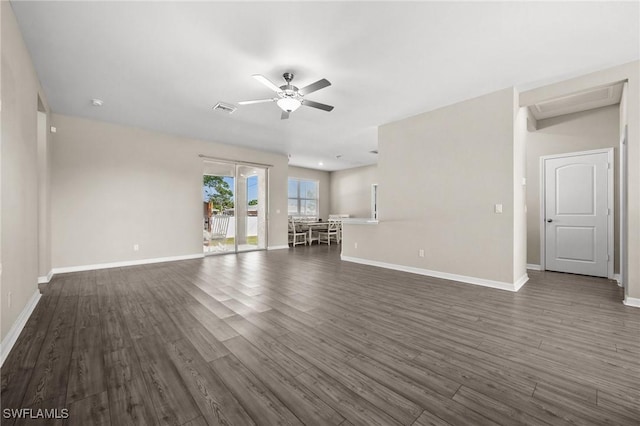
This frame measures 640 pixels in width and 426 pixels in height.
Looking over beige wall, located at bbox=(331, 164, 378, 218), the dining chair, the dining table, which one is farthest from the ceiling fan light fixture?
beige wall, located at bbox=(331, 164, 378, 218)

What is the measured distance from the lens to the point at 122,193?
17.3 feet

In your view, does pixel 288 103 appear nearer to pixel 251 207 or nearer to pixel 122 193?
pixel 122 193

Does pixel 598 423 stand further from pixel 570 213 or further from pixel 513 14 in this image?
pixel 570 213

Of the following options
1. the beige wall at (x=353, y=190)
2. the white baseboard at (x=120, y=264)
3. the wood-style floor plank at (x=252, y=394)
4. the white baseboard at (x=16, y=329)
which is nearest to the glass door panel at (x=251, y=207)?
the white baseboard at (x=120, y=264)

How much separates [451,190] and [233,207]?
17.1 ft

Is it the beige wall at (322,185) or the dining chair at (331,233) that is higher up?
the beige wall at (322,185)

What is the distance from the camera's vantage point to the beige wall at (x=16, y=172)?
2062 mm

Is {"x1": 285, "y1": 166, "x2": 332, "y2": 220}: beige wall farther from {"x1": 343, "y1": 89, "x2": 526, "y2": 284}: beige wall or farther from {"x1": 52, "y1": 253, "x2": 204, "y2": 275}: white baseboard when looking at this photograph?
{"x1": 343, "y1": 89, "x2": 526, "y2": 284}: beige wall

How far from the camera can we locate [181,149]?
6.02m

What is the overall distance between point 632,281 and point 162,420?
4641 millimetres

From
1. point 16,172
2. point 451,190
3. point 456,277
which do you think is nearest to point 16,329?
point 16,172

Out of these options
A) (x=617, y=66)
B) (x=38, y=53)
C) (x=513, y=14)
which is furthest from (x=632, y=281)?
(x=38, y=53)

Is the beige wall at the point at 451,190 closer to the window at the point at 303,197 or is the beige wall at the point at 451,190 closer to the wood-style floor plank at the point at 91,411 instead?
the wood-style floor plank at the point at 91,411

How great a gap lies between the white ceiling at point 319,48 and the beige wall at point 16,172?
29 centimetres
